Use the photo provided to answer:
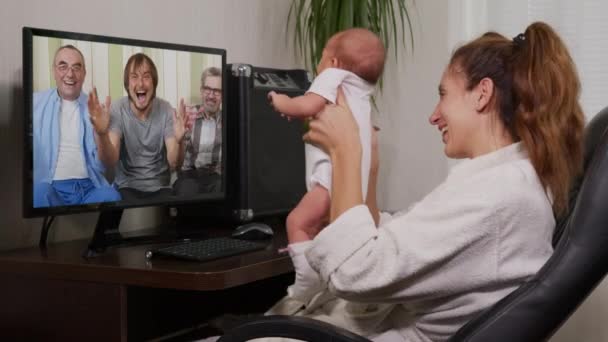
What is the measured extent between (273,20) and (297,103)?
1508mm

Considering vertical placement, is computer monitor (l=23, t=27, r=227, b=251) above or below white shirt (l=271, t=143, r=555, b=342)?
above

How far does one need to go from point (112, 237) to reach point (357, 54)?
784 mm

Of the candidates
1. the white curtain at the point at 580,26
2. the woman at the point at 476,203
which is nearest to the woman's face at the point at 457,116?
the woman at the point at 476,203

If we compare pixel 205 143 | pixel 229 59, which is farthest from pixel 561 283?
pixel 229 59

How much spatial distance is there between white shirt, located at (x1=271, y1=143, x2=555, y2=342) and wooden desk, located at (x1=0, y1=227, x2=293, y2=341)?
0.37 m

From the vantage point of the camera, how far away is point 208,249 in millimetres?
1888

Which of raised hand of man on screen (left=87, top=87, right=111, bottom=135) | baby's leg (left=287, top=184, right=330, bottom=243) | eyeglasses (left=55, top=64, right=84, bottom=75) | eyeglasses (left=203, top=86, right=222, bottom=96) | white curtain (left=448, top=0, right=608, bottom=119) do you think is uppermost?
white curtain (left=448, top=0, right=608, bottom=119)

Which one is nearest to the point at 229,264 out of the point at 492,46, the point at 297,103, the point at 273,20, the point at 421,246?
the point at 297,103

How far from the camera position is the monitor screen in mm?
1846

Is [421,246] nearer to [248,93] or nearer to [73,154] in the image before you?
[73,154]

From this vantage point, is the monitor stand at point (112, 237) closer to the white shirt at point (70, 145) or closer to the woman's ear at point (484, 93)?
the white shirt at point (70, 145)

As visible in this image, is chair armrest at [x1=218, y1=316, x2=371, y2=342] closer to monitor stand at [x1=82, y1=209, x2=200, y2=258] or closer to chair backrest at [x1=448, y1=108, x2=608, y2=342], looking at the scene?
chair backrest at [x1=448, y1=108, x2=608, y2=342]

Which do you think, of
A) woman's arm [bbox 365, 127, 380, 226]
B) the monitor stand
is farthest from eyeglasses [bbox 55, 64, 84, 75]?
woman's arm [bbox 365, 127, 380, 226]

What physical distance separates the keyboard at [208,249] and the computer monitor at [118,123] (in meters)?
0.23
